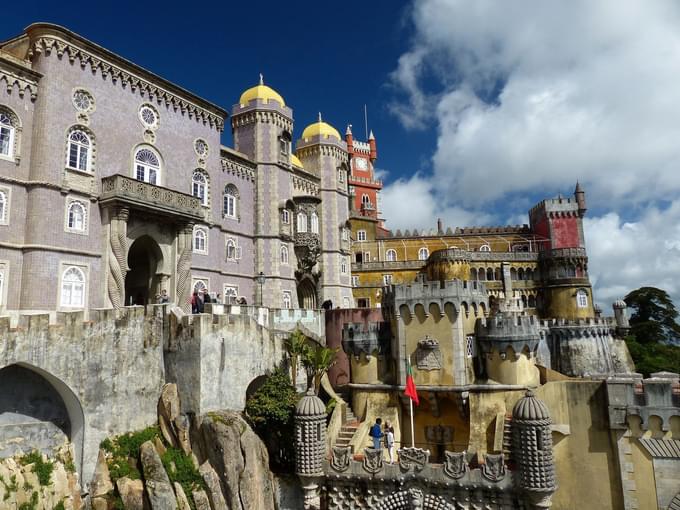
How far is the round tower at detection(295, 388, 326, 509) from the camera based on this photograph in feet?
66.6

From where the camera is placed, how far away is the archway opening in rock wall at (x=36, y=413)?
18.1m

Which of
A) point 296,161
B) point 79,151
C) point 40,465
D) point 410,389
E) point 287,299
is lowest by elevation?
point 40,465

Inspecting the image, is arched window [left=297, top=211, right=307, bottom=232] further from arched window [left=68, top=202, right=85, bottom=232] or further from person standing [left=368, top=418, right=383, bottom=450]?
person standing [left=368, top=418, right=383, bottom=450]

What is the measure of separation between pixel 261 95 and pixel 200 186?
9.91 meters

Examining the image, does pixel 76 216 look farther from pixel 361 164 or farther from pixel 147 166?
pixel 361 164

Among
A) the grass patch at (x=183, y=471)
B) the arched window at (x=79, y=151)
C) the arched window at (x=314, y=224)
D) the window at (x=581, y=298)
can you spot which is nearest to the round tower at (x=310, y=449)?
the grass patch at (x=183, y=471)

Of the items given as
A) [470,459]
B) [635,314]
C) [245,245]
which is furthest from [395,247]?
[470,459]

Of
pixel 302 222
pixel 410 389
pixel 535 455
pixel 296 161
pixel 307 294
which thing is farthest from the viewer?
pixel 296 161

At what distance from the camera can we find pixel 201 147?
31906 mm

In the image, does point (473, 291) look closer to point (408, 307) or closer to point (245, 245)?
point (408, 307)

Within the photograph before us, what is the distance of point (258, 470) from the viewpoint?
2030 cm

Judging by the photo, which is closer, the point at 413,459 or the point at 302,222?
the point at 413,459

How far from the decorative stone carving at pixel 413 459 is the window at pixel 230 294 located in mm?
16514

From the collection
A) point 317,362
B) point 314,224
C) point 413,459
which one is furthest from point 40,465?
point 314,224
